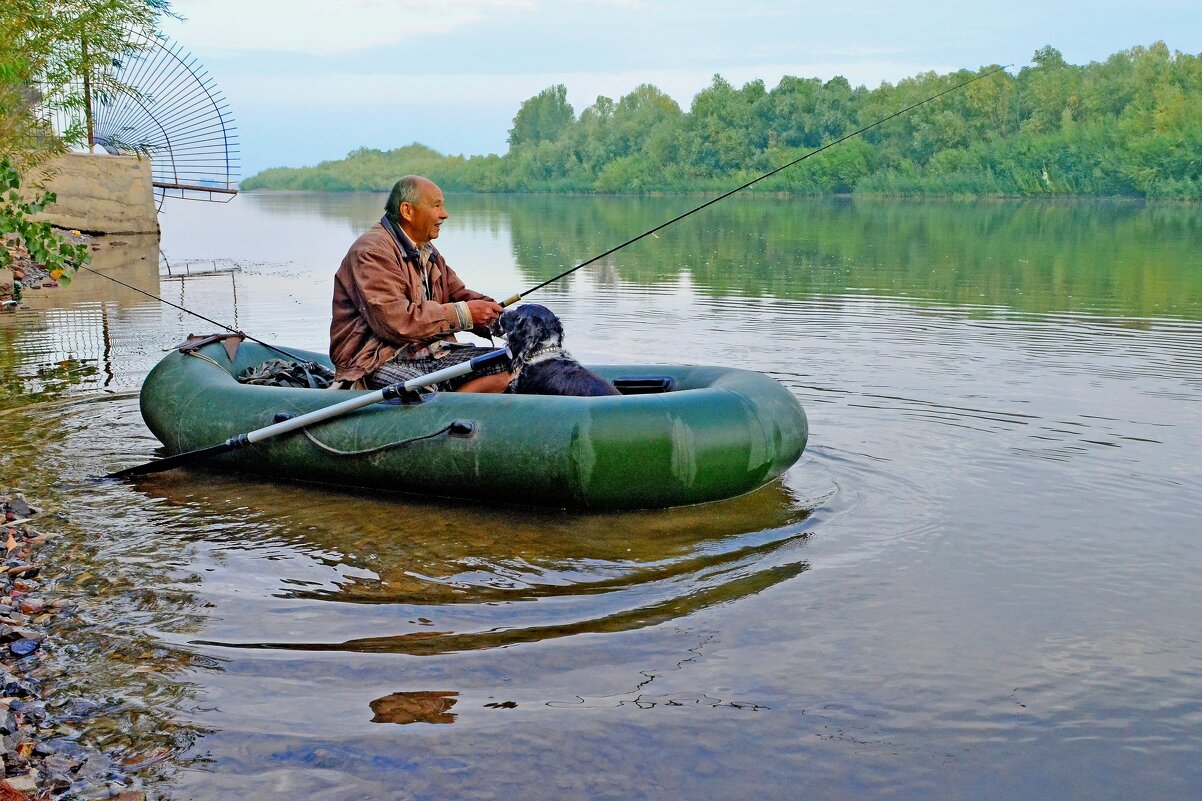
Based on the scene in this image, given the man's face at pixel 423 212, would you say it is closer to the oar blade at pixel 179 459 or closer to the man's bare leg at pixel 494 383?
the man's bare leg at pixel 494 383

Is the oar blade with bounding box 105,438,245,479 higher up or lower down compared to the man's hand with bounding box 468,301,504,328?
lower down

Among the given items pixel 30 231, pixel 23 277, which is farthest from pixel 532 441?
pixel 23 277

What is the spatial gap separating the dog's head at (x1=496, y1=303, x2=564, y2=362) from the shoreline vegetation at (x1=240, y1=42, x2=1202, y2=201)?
4787 centimetres

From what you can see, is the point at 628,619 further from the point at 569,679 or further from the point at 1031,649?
the point at 1031,649

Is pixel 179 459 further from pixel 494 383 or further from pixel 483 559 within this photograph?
pixel 483 559

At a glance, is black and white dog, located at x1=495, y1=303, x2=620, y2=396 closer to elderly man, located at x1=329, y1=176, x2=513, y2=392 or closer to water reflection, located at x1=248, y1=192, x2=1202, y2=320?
elderly man, located at x1=329, y1=176, x2=513, y2=392

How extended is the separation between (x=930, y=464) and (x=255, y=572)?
11.7ft

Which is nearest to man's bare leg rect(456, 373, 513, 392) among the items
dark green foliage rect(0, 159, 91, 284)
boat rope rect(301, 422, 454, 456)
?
boat rope rect(301, 422, 454, 456)

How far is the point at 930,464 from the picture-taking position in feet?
21.9

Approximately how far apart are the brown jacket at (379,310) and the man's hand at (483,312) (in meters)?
0.09

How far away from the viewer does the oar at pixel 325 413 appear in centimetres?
596

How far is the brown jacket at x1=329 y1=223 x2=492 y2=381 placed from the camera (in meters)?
6.41

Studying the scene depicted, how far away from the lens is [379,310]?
252 inches

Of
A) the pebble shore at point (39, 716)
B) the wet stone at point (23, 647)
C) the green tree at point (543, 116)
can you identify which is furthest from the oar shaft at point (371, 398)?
the green tree at point (543, 116)
